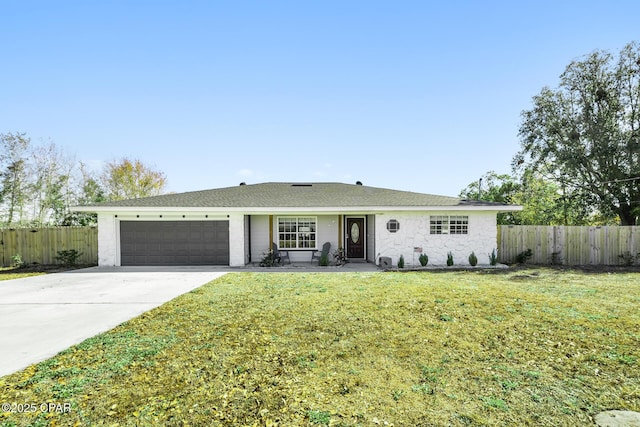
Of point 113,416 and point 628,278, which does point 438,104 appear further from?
point 113,416

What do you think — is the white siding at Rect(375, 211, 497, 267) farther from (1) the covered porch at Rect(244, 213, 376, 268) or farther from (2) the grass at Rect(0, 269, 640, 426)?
(2) the grass at Rect(0, 269, 640, 426)

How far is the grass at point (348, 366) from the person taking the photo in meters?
2.94

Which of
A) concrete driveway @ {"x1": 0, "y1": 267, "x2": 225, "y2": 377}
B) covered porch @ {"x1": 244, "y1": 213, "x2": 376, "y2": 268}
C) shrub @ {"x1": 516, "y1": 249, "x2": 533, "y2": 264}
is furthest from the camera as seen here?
covered porch @ {"x1": 244, "y1": 213, "x2": 376, "y2": 268}

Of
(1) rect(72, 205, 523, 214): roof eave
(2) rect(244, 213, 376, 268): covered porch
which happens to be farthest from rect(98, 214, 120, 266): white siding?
(2) rect(244, 213, 376, 268): covered porch

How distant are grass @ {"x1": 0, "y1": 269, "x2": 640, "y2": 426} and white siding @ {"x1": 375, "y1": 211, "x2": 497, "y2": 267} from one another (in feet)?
19.4

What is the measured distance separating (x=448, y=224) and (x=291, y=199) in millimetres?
7023

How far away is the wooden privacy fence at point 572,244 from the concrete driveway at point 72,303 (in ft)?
42.4

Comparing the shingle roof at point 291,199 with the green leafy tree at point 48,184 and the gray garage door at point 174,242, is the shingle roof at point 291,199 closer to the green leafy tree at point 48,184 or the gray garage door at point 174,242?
the gray garage door at point 174,242

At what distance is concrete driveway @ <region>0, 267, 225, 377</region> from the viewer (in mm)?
4602

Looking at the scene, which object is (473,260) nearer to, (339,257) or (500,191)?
(339,257)

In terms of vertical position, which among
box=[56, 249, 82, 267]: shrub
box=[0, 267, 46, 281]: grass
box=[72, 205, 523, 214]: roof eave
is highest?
box=[72, 205, 523, 214]: roof eave

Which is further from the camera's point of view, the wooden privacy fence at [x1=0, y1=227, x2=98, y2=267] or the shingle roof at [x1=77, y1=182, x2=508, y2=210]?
the wooden privacy fence at [x1=0, y1=227, x2=98, y2=267]

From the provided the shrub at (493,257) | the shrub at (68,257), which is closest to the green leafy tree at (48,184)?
the shrub at (68,257)

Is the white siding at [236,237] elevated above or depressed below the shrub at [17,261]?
above
